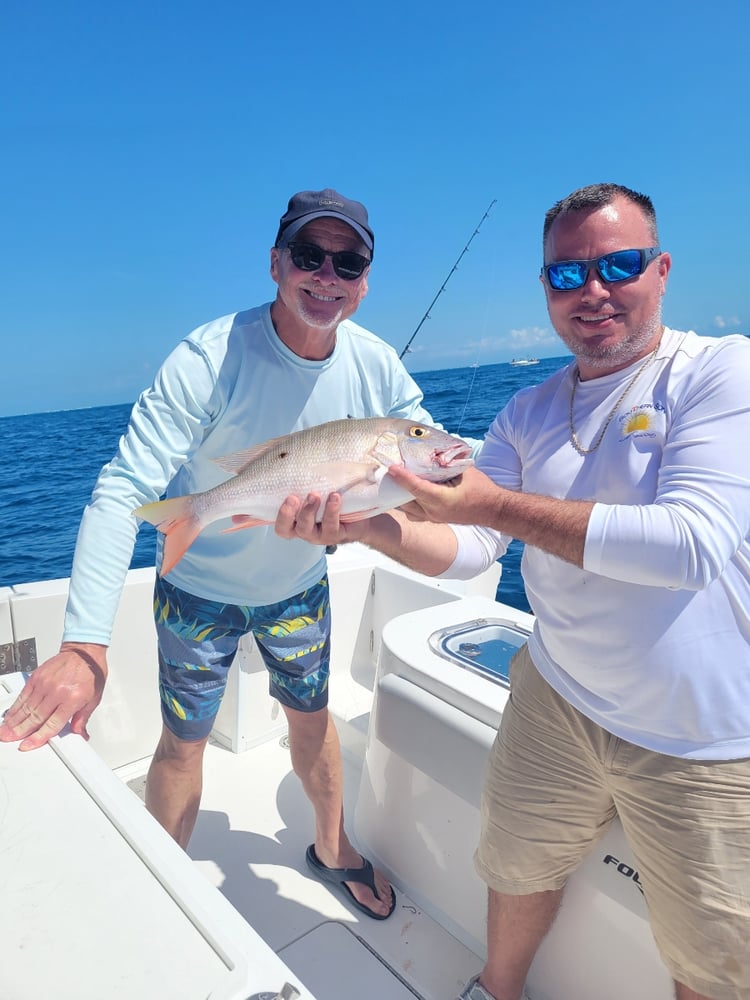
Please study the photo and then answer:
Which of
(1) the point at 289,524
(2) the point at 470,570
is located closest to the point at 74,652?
(1) the point at 289,524

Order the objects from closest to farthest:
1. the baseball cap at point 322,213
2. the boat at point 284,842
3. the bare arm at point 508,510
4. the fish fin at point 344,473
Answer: the boat at point 284,842 → the bare arm at point 508,510 → the fish fin at point 344,473 → the baseball cap at point 322,213

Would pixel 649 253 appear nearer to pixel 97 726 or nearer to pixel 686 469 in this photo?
pixel 686 469

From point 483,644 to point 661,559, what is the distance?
1.43 metres

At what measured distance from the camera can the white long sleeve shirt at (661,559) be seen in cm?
152

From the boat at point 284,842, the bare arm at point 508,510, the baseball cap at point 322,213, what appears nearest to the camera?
the boat at point 284,842

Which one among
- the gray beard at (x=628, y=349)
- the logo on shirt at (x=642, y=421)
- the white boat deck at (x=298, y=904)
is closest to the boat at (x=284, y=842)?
the white boat deck at (x=298, y=904)

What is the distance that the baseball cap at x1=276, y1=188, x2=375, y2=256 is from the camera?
2.27m

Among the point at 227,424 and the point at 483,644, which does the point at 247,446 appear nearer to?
the point at 227,424

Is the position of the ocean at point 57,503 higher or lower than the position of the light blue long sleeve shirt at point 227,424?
lower

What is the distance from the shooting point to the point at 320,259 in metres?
2.28

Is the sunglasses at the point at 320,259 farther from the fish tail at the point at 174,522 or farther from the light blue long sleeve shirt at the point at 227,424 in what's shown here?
the fish tail at the point at 174,522

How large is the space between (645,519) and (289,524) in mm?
1016

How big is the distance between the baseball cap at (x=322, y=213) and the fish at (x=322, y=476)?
31.0 inches

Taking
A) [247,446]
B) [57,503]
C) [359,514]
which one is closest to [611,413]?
[359,514]
